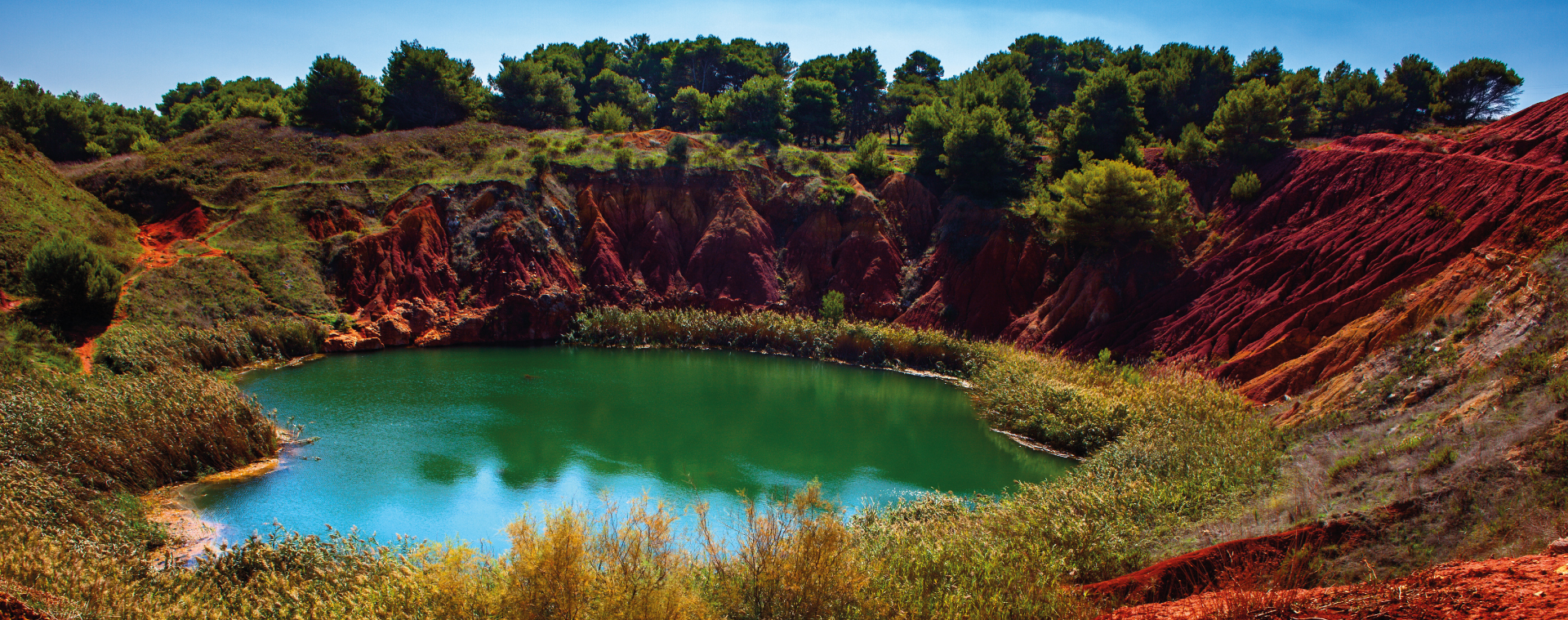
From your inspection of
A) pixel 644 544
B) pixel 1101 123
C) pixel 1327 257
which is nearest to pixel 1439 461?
pixel 644 544

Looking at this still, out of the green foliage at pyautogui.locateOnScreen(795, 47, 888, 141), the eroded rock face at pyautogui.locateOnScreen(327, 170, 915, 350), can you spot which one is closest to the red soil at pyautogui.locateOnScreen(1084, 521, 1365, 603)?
the eroded rock face at pyautogui.locateOnScreen(327, 170, 915, 350)

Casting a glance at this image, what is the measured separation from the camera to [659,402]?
22.9 metres

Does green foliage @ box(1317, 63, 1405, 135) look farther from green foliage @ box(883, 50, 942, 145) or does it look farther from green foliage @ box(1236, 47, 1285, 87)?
green foliage @ box(883, 50, 942, 145)

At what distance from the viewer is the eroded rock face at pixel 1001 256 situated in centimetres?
1917

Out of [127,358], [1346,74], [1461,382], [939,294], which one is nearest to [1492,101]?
[1346,74]

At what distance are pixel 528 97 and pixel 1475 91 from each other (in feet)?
165

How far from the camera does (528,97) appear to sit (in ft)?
153

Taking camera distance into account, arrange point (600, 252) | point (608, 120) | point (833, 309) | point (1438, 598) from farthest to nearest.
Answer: point (608, 120), point (600, 252), point (833, 309), point (1438, 598)

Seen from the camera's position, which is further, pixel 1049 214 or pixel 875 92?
pixel 875 92

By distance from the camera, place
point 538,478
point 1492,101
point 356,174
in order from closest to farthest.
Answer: point 538,478 < point 1492,101 < point 356,174

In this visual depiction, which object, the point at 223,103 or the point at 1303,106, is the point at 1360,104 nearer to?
the point at 1303,106

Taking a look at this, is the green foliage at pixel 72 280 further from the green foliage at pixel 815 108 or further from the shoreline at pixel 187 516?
the green foliage at pixel 815 108

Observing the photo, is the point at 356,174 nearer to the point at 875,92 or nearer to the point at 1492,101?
the point at 875,92

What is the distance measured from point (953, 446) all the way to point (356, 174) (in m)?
31.7
